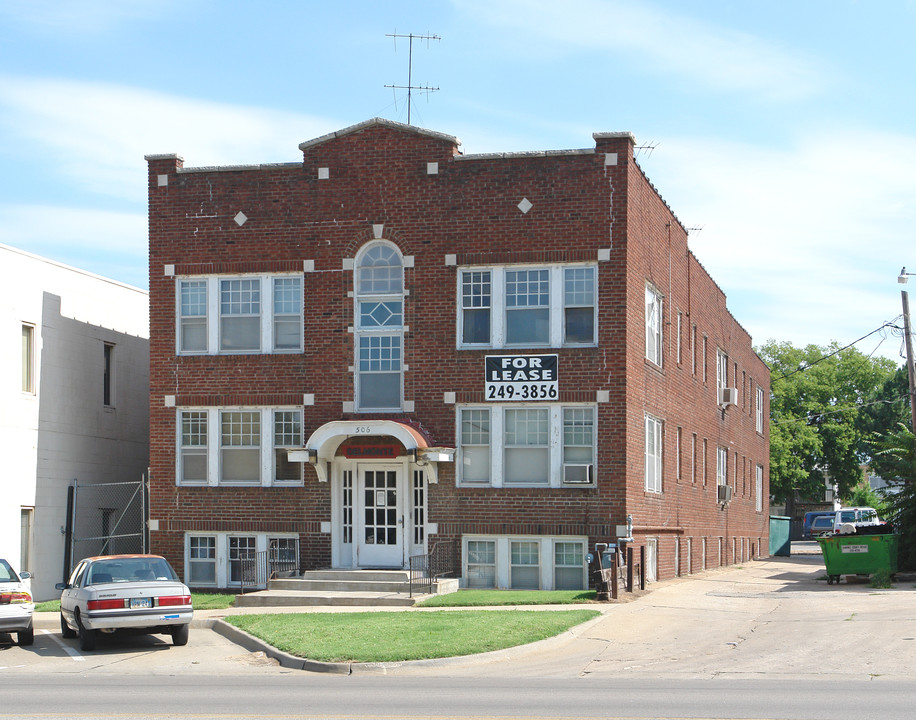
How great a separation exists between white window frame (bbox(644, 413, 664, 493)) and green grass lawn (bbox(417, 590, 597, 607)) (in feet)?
13.7

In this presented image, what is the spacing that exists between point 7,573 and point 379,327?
9523mm

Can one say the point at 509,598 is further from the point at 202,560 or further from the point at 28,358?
the point at 28,358

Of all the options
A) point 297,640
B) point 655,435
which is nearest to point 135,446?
point 655,435

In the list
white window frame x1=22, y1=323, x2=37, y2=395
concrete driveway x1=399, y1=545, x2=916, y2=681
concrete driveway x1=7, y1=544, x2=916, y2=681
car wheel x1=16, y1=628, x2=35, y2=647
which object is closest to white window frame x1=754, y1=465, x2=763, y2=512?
concrete driveway x1=399, y1=545, x2=916, y2=681

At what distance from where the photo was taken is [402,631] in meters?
17.5

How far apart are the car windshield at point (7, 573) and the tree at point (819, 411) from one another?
59.4m

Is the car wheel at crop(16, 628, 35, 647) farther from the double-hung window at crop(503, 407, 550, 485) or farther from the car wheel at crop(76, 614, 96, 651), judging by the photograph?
the double-hung window at crop(503, 407, 550, 485)

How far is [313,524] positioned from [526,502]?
183 inches

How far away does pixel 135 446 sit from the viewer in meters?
31.3

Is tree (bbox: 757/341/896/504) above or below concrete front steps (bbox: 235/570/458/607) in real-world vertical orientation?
above

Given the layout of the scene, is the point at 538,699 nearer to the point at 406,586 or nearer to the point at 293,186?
the point at 406,586

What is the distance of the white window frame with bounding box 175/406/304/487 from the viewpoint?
85.0 feet

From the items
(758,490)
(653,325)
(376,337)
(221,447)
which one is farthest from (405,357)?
(758,490)

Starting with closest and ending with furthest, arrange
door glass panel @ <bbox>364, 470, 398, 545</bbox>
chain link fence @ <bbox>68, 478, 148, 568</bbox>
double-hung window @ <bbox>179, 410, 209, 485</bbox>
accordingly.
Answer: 1. door glass panel @ <bbox>364, 470, 398, 545</bbox>
2. double-hung window @ <bbox>179, 410, 209, 485</bbox>
3. chain link fence @ <bbox>68, 478, 148, 568</bbox>
